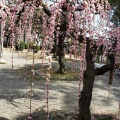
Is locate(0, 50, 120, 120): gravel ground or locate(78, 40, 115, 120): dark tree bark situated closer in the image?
locate(78, 40, 115, 120): dark tree bark

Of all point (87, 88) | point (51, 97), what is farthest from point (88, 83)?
point (51, 97)

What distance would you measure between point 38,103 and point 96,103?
1649 mm

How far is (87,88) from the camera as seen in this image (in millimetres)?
5812

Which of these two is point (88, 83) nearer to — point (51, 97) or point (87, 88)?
point (87, 88)

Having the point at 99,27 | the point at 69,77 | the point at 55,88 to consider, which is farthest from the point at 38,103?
the point at 69,77

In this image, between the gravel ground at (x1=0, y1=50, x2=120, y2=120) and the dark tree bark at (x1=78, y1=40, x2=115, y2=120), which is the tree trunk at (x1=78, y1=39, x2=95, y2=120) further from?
the gravel ground at (x1=0, y1=50, x2=120, y2=120)

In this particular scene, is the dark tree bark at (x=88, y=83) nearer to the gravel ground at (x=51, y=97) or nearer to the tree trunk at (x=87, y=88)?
the tree trunk at (x=87, y=88)

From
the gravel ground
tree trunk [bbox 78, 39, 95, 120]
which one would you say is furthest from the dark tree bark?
the gravel ground

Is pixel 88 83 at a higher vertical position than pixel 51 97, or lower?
higher

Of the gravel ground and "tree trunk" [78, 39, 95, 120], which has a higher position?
"tree trunk" [78, 39, 95, 120]

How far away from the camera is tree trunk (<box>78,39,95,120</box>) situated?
→ 5.71 m

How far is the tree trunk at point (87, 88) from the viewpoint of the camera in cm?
571

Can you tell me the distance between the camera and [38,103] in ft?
26.6

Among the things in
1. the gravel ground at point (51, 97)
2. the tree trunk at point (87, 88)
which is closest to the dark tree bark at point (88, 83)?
the tree trunk at point (87, 88)
